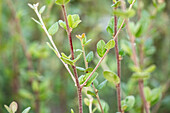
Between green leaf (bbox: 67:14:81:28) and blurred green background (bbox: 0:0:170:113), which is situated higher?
green leaf (bbox: 67:14:81:28)

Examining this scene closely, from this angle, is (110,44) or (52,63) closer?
(110,44)

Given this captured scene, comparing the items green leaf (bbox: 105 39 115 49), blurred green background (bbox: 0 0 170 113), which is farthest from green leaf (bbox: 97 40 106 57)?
blurred green background (bbox: 0 0 170 113)

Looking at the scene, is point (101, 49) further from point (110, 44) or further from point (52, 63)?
point (52, 63)

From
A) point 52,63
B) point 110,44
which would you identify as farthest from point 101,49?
point 52,63

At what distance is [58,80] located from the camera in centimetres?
89

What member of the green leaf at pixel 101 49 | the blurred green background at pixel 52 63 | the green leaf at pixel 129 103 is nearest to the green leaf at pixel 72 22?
the green leaf at pixel 101 49

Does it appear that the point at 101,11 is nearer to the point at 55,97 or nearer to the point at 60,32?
the point at 60,32

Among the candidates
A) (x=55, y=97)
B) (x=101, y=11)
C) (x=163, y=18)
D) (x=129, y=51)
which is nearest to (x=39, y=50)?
(x=129, y=51)

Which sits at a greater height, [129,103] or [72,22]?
[72,22]

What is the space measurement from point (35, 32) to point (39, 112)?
1.85ft

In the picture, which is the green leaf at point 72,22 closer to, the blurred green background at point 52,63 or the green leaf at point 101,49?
the green leaf at point 101,49

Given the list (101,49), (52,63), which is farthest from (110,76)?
(52,63)

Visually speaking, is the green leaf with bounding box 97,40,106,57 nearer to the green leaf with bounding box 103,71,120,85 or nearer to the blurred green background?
the green leaf with bounding box 103,71,120,85

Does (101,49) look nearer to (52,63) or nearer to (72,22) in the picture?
(72,22)
